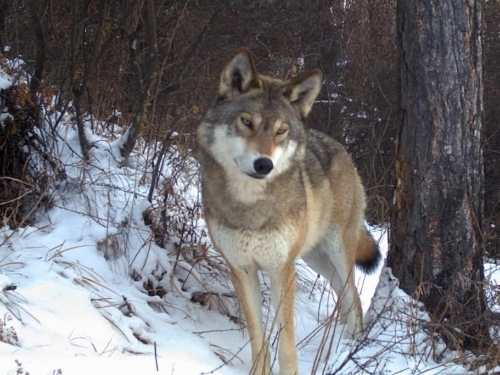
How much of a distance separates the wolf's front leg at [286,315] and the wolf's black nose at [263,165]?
69 cm

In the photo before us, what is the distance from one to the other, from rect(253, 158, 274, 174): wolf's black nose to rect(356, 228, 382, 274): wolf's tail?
1.74 metres

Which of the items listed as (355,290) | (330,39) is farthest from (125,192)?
(330,39)

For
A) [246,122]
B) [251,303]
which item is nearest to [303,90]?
[246,122]

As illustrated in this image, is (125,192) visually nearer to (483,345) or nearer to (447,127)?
(447,127)

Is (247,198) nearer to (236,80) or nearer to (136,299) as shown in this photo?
(236,80)

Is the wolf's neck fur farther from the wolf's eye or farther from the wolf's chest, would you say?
the wolf's eye

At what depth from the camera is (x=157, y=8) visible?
8.11 metres

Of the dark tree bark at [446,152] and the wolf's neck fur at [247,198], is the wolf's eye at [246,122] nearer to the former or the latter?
the wolf's neck fur at [247,198]

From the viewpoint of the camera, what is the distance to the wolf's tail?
5039 millimetres

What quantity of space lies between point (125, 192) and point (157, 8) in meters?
3.61

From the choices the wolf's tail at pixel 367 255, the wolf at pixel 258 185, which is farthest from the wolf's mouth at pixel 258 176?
the wolf's tail at pixel 367 255

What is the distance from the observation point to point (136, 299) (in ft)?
14.7

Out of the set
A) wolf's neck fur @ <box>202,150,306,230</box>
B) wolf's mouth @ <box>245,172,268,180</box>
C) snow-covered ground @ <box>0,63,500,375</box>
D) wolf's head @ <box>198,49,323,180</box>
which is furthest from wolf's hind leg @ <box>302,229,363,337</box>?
wolf's mouth @ <box>245,172,268,180</box>

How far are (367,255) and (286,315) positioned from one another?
130cm
